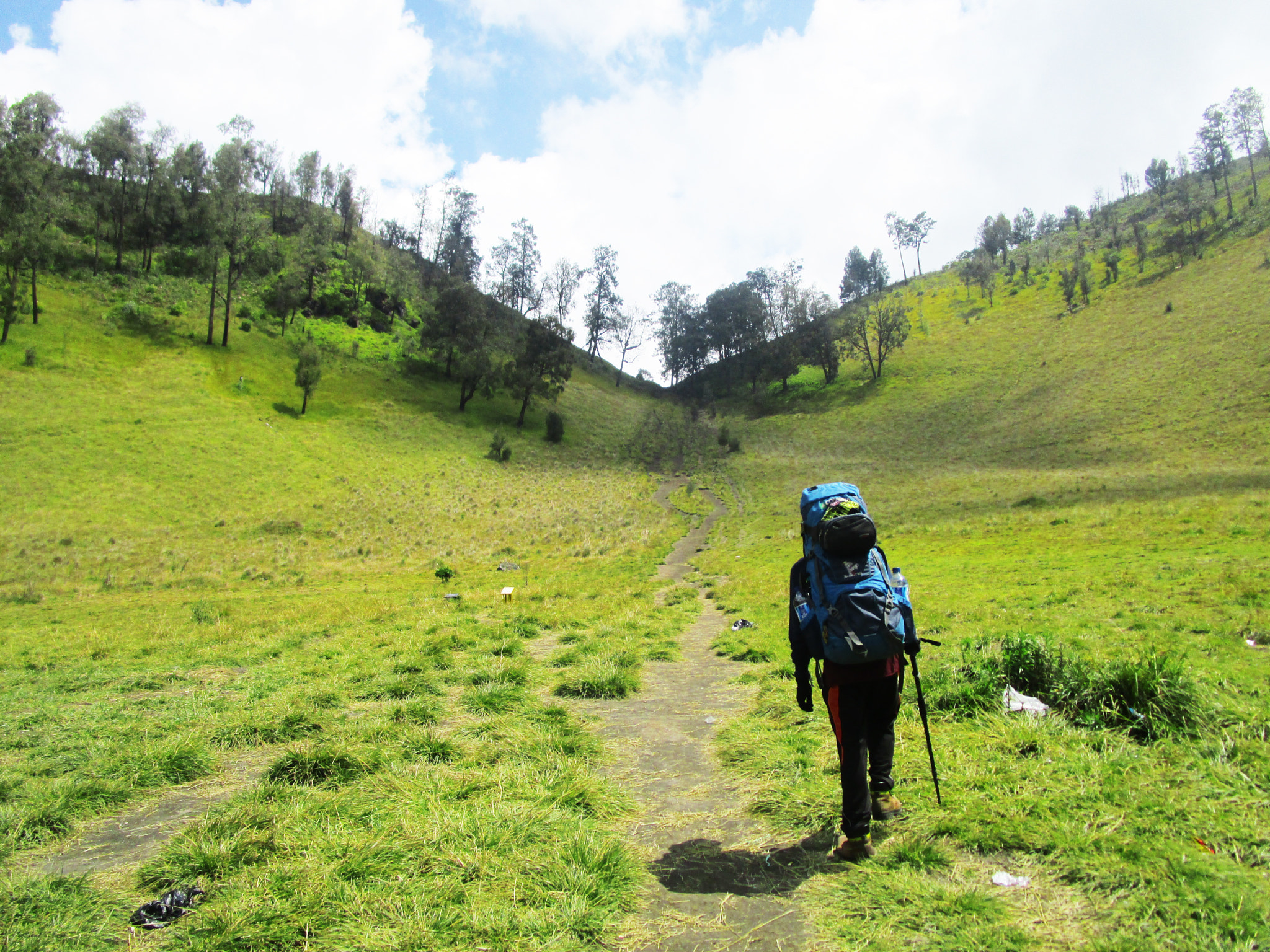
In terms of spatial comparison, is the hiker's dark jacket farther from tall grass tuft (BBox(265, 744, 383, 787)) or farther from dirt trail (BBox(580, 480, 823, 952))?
tall grass tuft (BBox(265, 744, 383, 787))

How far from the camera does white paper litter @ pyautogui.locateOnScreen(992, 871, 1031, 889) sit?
3.53 m

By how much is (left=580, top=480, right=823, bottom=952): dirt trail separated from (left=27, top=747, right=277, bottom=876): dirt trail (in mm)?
3455

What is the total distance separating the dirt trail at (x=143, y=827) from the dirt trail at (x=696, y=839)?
3455 mm

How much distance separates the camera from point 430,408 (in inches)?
2500

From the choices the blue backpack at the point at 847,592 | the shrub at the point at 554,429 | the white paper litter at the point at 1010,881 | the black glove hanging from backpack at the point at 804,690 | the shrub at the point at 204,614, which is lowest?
the shrub at the point at 204,614

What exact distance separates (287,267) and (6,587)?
64950 millimetres

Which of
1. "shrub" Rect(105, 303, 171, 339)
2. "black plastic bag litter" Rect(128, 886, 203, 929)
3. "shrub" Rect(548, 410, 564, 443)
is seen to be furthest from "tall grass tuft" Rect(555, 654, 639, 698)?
"shrub" Rect(105, 303, 171, 339)

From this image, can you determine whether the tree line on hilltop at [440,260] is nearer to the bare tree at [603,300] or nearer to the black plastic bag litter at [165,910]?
the bare tree at [603,300]

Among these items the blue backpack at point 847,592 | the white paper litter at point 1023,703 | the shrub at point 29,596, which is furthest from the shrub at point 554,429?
the blue backpack at point 847,592

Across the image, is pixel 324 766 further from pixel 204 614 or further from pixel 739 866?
pixel 204 614

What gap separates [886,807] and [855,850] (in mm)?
647

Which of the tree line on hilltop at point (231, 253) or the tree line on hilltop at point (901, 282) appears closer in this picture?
the tree line on hilltop at point (231, 253)

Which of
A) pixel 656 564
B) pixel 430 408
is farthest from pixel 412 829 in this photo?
pixel 430 408

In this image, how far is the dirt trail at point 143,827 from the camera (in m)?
4.07
